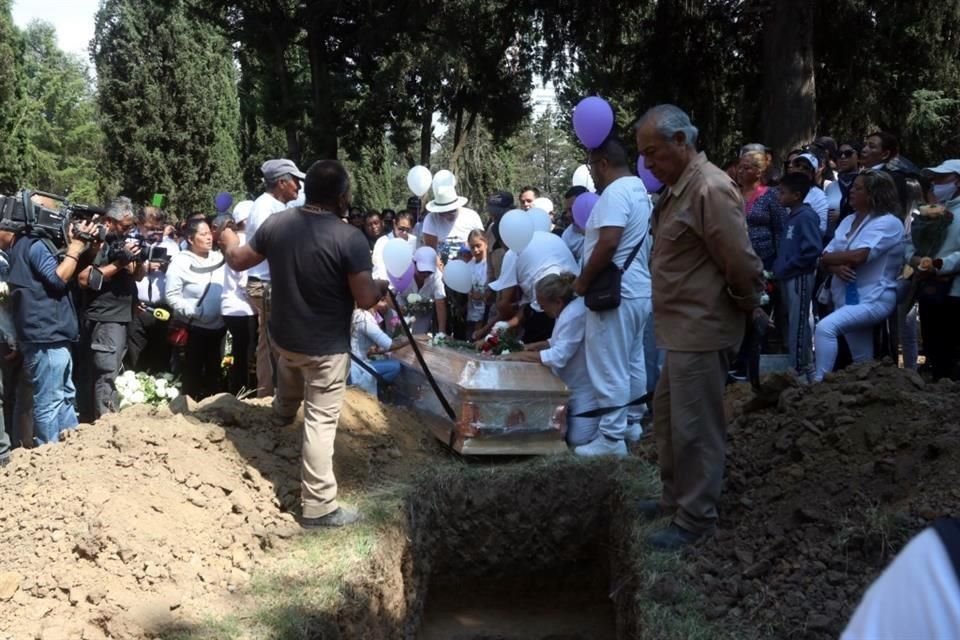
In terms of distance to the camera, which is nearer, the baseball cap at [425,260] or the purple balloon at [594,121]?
the purple balloon at [594,121]

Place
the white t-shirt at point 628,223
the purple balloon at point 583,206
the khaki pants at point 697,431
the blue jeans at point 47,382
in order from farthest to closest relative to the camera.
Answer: the purple balloon at point 583,206, the blue jeans at point 47,382, the white t-shirt at point 628,223, the khaki pants at point 697,431

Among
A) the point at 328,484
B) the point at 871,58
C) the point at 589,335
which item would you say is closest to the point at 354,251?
the point at 328,484

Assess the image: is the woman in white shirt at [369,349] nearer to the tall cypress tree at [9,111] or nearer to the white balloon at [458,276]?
the white balloon at [458,276]

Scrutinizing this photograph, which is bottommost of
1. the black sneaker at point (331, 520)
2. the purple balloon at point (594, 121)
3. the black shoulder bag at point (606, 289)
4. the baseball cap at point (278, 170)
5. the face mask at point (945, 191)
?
the black sneaker at point (331, 520)

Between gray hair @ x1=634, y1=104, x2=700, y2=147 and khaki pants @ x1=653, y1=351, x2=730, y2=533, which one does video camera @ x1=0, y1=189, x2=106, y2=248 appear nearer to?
gray hair @ x1=634, y1=104, x2=700, y2=147

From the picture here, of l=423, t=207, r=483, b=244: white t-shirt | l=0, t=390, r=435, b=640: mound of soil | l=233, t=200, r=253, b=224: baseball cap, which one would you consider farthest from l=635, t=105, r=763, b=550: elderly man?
l=423, t=207, r=483, b=244: white t-shirt

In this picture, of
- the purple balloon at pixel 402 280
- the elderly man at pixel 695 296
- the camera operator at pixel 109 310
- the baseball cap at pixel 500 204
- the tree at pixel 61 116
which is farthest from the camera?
the tree at pixel 61 116

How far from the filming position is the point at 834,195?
8.42 meters

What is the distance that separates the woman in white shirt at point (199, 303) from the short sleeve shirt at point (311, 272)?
3.32 metres

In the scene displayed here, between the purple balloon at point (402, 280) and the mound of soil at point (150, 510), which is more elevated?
the purple balloon at point (402, 280)

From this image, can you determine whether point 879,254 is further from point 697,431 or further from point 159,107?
point 159,107

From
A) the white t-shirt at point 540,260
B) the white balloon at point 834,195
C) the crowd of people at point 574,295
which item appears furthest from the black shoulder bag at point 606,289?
the white balloon at point 834,195

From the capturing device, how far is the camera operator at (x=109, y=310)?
6.84 metres

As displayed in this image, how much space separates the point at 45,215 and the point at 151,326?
6.63 ft
